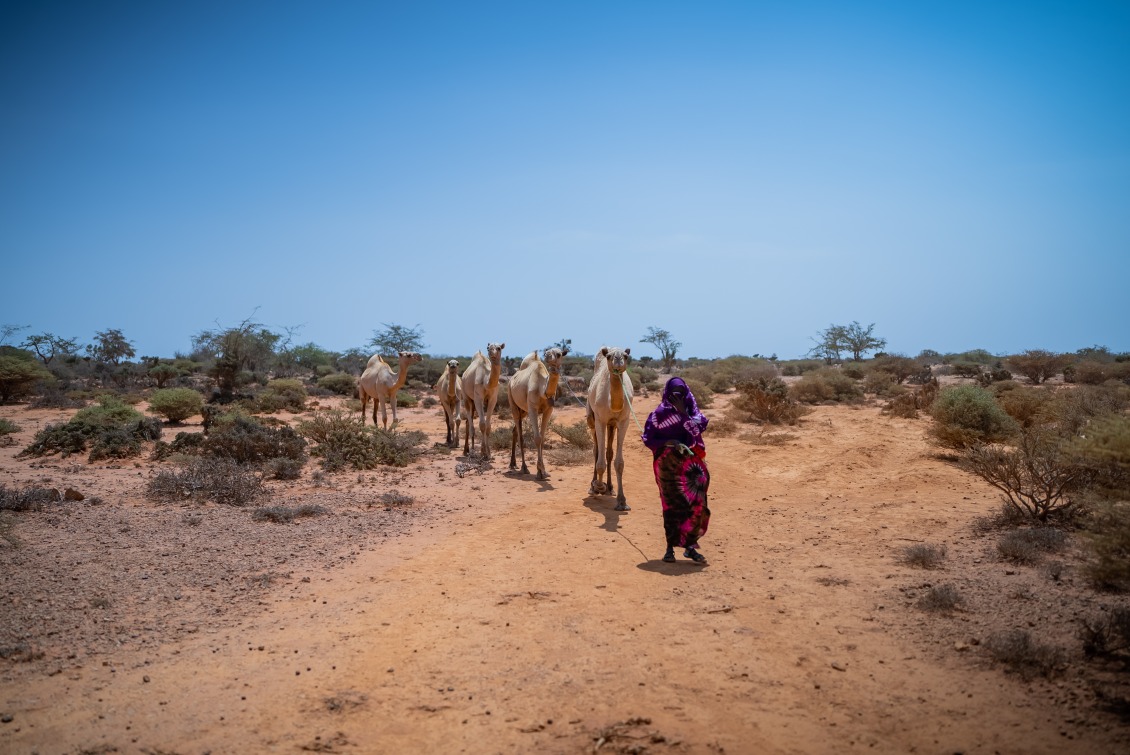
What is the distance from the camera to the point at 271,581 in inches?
244

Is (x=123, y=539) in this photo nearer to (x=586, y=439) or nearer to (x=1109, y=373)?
(x=586, y=439)

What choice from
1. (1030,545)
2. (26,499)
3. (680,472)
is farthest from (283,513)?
(1030,545)

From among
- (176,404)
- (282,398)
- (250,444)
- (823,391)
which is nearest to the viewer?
(250,444)

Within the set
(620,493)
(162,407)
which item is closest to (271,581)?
(620,493)

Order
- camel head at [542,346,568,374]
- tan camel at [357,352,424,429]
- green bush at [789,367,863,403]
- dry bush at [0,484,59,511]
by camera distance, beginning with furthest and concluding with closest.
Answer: green bush at [789,367,863,403]
tan camel at [357,352,424,429]
camel head at [542,346,568,374]
dry bush at [0,484,59,511]

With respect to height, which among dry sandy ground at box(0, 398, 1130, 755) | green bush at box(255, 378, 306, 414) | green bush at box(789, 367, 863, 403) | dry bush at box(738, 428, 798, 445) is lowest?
dry sandy ground at box(0, 398, 1130, 755)

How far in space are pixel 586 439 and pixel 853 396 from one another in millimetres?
12532

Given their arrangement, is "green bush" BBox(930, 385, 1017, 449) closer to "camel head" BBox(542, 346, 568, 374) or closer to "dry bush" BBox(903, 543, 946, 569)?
"dry bush" BBox(903, 543, 946, 569)

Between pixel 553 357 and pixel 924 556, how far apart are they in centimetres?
614

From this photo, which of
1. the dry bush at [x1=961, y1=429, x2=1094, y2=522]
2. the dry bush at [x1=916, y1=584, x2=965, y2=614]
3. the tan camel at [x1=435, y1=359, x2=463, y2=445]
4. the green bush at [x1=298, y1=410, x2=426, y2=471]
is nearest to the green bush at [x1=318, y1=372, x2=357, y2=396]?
the tan camel at [x1=435, y1=359, x2=463, y2=445]

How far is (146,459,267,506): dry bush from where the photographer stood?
29.8 feet

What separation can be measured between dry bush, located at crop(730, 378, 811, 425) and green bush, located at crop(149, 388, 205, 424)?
49.5 ft

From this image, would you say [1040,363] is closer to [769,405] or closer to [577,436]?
[769,405]

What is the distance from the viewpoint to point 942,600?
5102 mm
